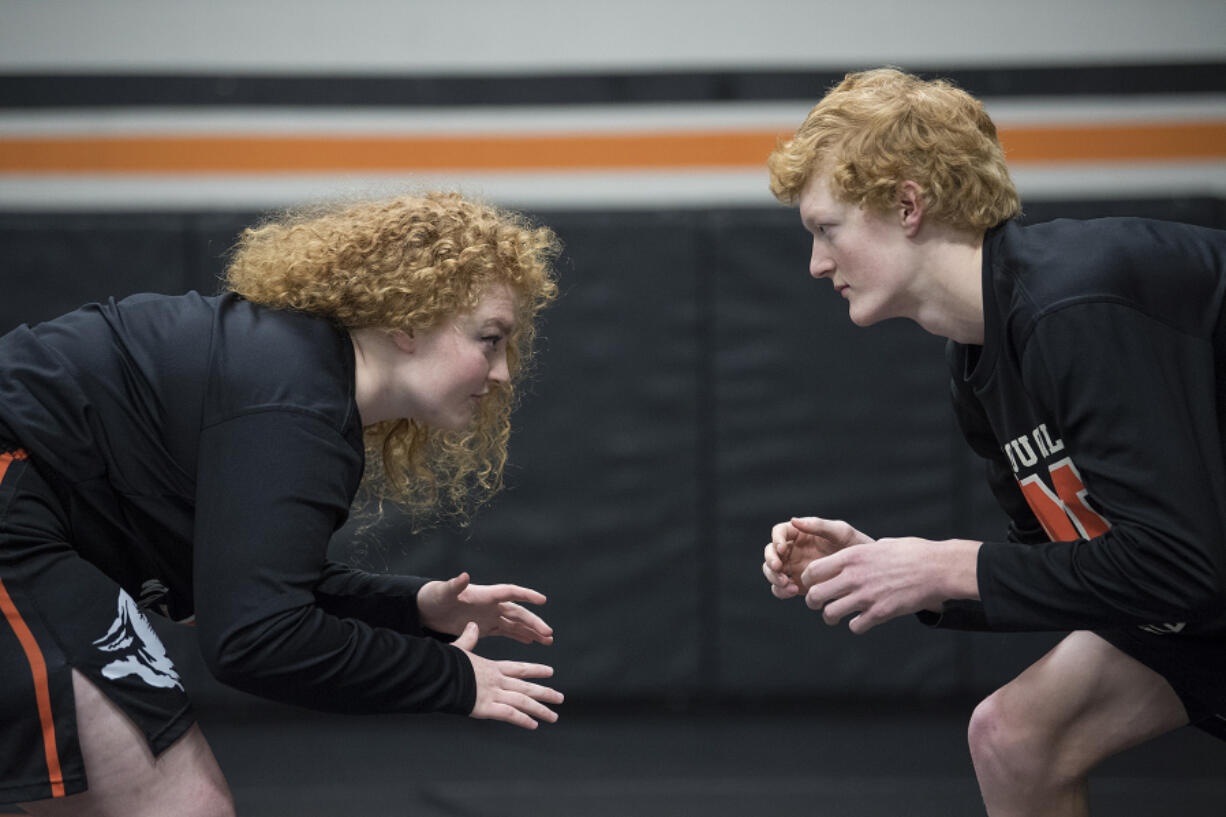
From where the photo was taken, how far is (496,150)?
453cm

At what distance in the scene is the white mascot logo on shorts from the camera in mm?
1569

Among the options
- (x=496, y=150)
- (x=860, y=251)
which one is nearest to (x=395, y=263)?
(x=860, y=251)

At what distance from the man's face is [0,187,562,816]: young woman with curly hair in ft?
1.47

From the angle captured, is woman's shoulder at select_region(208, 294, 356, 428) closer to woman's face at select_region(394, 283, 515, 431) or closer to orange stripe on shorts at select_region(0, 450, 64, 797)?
woman's face at select_region(394, 283, 515, 431)

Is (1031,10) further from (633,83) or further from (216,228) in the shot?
(216,228)

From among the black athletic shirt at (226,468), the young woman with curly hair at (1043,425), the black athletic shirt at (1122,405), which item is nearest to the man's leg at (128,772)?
the black athletic shirt at (226,468)

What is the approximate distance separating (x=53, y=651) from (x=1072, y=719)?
1.49m

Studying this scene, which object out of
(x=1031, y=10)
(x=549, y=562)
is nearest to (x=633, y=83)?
(x=1031, y=10)

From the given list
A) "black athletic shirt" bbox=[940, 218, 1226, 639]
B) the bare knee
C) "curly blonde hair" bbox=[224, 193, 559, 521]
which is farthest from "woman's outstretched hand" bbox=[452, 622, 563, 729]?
the bare knee

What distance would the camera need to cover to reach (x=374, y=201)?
1.92 meters

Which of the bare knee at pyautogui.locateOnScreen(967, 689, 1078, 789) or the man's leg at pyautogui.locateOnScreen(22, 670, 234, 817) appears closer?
the man's leg at pyautogui.locateOnScreen(22, 670, 234, 817)

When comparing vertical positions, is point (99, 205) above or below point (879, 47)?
below

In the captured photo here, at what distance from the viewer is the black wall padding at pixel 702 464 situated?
423cm

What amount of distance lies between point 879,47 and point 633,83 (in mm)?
924
